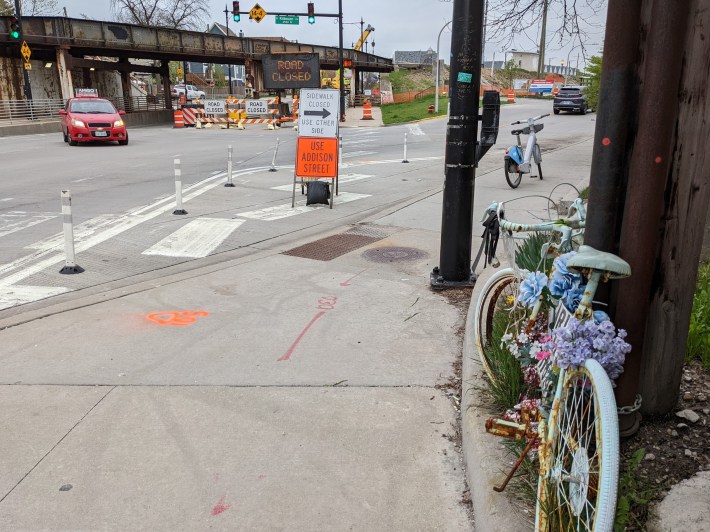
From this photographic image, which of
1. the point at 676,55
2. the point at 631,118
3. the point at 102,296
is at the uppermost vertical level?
the point at 676,55

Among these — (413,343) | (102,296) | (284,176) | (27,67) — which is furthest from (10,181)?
(27,67)

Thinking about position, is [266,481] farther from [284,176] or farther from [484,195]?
[284,176]

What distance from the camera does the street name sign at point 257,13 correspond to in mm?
37844

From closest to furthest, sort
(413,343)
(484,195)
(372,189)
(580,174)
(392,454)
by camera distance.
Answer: (392,454) → (413,343) → (484,195) → (372,189) → (580,174)

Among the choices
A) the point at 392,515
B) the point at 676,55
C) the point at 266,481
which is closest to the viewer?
the point at 676,55

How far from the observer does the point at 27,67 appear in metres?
32.3

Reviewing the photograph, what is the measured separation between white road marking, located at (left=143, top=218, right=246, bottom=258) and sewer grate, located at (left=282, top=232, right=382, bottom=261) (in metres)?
1.18

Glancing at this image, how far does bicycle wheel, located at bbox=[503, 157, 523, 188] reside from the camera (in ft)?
42.8

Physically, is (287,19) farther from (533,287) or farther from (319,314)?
(533,287)

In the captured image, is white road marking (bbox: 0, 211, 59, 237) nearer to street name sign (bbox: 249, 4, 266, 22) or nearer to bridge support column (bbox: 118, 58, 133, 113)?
street name sign (bbox: 249, 4, 266, 22)

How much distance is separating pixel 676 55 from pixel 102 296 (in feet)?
18.0

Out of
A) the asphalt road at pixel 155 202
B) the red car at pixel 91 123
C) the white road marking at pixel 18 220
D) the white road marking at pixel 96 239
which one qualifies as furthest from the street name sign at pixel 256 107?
the white road marking at pixel 18 220

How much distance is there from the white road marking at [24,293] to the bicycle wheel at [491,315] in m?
4.51

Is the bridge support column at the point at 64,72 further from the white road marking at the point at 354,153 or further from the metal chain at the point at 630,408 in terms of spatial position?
the metal chain at the point at 630,408
